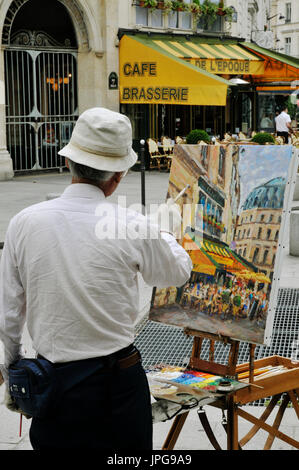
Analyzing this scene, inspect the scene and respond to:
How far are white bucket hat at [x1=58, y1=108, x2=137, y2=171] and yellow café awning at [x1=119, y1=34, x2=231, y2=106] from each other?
1410cm

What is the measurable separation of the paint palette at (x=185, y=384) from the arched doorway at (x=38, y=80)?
14.9 meters

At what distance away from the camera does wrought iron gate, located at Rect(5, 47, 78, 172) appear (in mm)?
17656

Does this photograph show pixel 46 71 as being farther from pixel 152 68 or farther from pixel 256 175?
pixel 256 175

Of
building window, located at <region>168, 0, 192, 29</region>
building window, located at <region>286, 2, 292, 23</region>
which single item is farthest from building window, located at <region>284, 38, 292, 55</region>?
building window, located at <region>168, 0, 192, 29</region>

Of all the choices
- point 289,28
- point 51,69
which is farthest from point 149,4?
point 289,28

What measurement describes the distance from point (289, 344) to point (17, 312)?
12.0 feet

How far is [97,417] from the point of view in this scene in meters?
2.48

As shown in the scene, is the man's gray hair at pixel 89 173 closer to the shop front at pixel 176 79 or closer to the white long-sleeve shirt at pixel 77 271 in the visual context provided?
the white long-sleeve shirt at pixel 77 271

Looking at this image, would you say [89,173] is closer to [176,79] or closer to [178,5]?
[176,79]

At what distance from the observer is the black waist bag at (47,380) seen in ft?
8.01

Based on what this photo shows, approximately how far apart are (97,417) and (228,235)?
1456 mm

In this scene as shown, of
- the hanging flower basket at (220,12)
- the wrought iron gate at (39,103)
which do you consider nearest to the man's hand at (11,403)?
the wrought iron gate at (39,103)

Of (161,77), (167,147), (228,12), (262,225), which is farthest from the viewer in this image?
(228,12)
